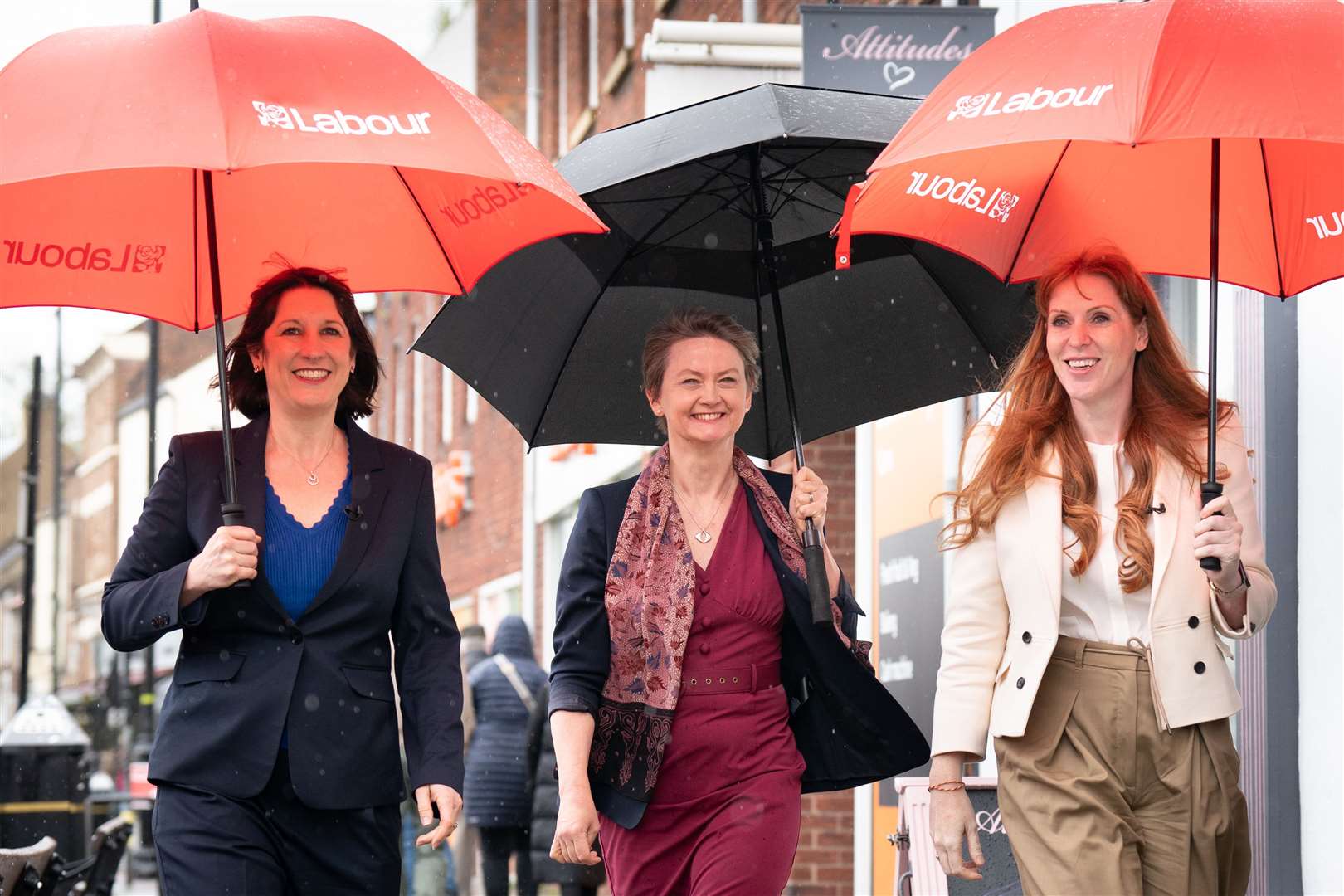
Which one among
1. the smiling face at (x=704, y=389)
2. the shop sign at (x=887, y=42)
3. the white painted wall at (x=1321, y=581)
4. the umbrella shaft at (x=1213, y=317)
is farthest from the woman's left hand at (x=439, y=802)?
the shop sign at (x=887, y=42)

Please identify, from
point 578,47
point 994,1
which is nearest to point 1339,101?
point 994,1

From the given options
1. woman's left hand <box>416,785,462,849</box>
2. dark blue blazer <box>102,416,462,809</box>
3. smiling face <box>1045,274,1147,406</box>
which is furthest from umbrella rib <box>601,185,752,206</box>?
woman's left hand <box>416,785,462,849</box>

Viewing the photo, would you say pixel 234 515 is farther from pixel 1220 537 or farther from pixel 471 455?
pixel 471 455

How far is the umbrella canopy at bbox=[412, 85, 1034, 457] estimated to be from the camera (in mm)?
6035

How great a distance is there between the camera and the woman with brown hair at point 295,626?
4723 mm

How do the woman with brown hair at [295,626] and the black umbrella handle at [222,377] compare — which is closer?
the woman with brown hair at [295,626]

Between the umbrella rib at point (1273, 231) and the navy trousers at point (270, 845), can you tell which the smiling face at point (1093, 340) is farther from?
the navy trousers at point (270, 845)

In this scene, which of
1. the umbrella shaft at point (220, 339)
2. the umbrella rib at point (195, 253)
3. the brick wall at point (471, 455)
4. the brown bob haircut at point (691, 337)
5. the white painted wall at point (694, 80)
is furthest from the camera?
the brick wall at point (471, 455)

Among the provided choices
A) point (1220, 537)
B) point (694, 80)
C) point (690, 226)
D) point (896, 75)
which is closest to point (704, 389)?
point (690, 226)

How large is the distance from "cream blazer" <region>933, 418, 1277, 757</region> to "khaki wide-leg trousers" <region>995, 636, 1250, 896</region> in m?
0.06

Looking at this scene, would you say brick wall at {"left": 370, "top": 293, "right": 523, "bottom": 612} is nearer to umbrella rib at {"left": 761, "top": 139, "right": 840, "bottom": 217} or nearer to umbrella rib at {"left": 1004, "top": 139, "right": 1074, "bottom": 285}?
umbrella rib at {"left": 761, "top": 139, "right": 840, "bottom": 217}

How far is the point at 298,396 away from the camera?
16.7ft

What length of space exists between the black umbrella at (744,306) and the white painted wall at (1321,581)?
→ 3.18 ft

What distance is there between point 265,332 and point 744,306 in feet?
5.63
